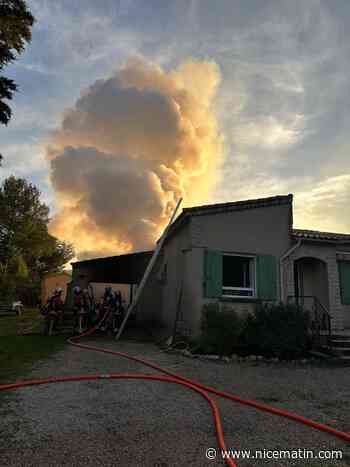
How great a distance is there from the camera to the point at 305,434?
3.41 metres

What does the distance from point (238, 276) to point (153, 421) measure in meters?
7.64

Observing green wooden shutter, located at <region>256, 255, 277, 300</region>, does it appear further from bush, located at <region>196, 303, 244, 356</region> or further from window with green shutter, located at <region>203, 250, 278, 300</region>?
bush, located at <region>196, 303, 244, 356</region>

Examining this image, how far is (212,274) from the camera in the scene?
30.6 ft

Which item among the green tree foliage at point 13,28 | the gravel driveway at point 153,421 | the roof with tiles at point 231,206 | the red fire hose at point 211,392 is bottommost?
the gravel driveway at point 153,421

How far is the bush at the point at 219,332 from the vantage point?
8195mm

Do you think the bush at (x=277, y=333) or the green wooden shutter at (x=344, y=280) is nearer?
the bush at (x=277, y=333)

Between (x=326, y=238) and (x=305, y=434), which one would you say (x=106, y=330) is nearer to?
(x=326, y=238)

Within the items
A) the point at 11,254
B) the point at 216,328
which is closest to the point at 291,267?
the point at 216,328

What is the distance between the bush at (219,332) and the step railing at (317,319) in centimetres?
213

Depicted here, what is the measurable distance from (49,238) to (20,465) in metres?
32.8

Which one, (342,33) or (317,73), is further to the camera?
(317,73)

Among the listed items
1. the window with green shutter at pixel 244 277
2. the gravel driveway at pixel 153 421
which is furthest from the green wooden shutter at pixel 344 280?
the gravel driveway at pixel 153 421

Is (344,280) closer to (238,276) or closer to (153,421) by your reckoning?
(238,276)

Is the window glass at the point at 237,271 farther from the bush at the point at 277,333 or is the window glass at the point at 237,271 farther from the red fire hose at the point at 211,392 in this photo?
the red fire hose at the point at 211,392
